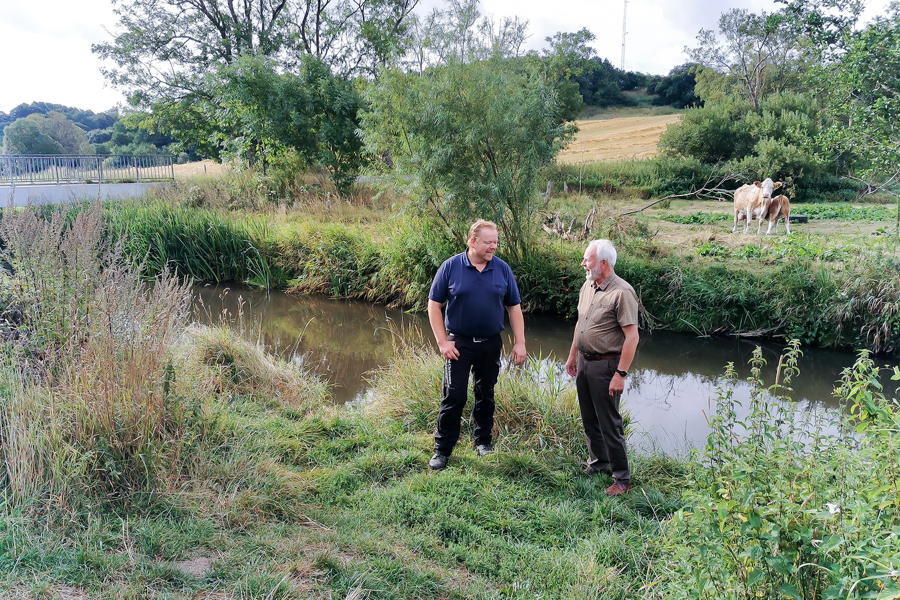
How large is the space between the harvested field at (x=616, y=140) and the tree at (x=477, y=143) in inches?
732

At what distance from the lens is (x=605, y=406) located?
4.36m

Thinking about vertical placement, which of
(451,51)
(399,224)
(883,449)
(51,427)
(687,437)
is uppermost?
(451,51)

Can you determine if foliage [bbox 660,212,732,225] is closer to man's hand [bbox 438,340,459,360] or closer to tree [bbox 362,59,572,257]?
tree [bbox 362,59,572,257]

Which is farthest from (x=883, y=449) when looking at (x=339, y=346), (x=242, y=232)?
(x=242, y=232)

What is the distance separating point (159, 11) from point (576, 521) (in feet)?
97.9

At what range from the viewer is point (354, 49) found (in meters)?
28.2

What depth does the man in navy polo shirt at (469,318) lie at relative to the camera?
181 inches

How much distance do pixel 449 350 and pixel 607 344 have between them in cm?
121

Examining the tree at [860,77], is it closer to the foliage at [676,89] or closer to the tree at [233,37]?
the tree at [233,37]

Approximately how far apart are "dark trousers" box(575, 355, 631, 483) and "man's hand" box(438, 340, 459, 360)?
0.98 metres

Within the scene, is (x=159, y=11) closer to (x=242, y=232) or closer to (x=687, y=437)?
(x=242, y=232)

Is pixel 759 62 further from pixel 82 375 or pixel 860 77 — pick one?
pixel 82 375

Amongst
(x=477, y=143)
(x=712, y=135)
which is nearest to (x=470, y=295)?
(x=477, y=143)

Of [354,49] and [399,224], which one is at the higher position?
[354,49]
